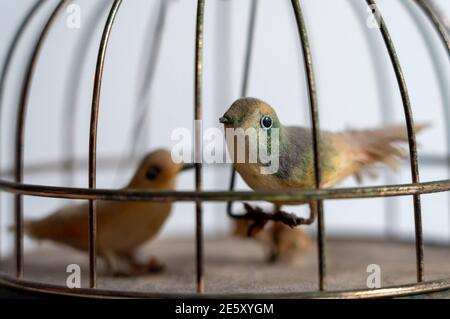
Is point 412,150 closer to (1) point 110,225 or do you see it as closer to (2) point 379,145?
(2) point 379,145

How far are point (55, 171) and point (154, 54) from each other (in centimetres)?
33

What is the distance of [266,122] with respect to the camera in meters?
1.03

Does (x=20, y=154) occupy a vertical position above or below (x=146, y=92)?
below

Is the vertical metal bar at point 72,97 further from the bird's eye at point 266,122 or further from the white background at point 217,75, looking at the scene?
the bird's eye at point 266,122

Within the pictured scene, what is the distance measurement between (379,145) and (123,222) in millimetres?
408

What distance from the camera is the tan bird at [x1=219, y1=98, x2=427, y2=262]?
101 cm

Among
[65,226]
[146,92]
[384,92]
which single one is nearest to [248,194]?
[65,226]

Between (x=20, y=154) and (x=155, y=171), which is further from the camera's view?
(x=155, y=171)

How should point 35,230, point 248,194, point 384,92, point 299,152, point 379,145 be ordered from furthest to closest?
point 384,92, point 35,230, point 379,145, point 299,152, point 248,194

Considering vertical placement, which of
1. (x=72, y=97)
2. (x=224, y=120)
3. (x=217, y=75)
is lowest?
(x=224, y=120)

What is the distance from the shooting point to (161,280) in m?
1.28

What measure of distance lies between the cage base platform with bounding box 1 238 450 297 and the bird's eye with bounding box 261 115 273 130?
210 mm

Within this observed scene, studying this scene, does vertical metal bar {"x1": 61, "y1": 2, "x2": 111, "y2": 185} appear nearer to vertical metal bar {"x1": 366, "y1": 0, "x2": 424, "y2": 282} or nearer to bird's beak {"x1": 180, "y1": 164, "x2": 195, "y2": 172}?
bird's beak {"x1": 180, "y1": 164, "x2": 195, "y2": 172}

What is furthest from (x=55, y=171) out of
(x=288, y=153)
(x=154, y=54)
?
(x=288, y=153)
